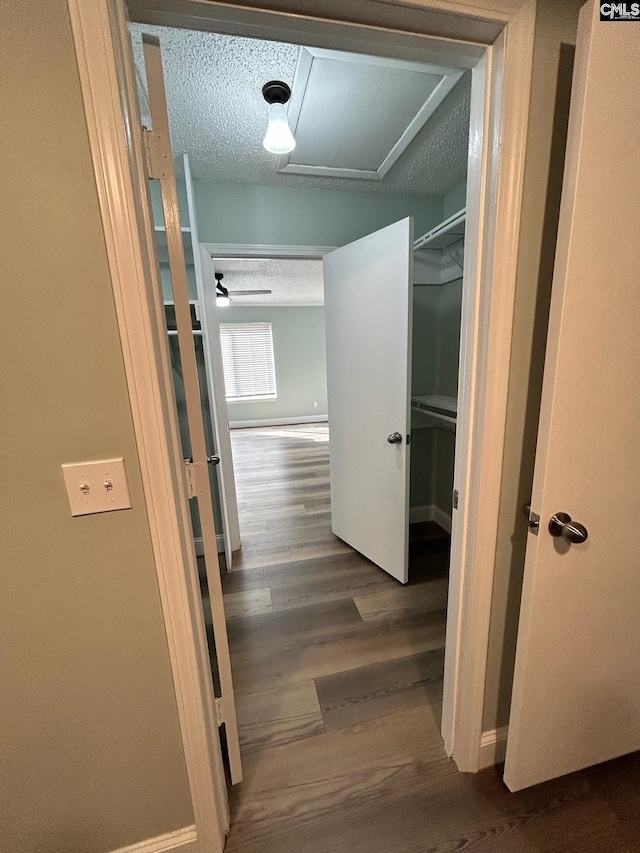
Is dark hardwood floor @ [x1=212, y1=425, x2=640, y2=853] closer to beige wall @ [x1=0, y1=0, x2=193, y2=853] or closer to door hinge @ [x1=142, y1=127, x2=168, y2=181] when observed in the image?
beige wall @ [x1=0, y1=0, x2=193, y2=853]

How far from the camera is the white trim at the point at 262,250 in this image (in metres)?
2.09

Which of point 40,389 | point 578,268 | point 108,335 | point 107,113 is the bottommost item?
point 40,389

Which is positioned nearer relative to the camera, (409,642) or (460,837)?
(460,837)

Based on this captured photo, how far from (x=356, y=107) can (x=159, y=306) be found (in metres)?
1.46

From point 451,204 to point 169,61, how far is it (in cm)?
186

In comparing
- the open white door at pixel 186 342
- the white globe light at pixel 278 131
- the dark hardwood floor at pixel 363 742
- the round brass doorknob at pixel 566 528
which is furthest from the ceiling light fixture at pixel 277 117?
the dark hardwood floor at pixel 363 742

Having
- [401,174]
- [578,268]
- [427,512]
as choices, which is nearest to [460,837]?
[578,268]

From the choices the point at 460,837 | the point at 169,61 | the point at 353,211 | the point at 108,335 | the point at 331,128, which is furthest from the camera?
the point at 353,211

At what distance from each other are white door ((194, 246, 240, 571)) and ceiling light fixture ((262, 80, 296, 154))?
2.33 feet

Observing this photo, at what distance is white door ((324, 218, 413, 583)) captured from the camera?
1.78m

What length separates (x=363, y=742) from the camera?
124 centimetres

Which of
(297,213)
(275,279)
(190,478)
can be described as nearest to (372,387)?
(297,213)

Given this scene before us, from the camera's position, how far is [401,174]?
2033 millimetres

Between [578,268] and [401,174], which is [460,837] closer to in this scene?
[578,268]
